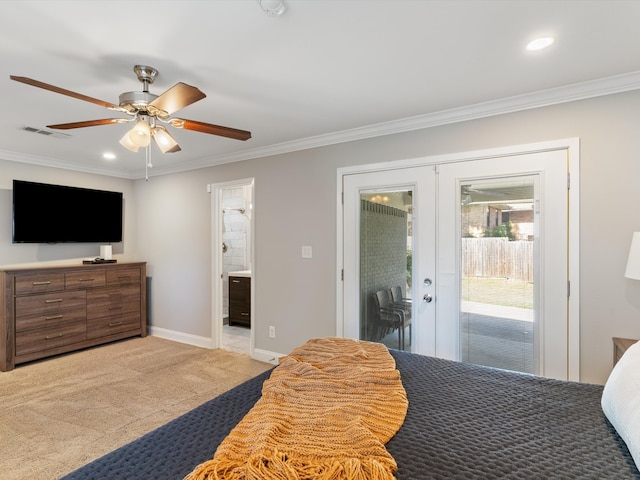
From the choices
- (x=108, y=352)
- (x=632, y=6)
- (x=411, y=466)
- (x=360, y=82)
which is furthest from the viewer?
(x=108, y=352)

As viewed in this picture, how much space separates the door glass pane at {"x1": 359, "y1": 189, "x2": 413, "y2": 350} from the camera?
9.79 feet

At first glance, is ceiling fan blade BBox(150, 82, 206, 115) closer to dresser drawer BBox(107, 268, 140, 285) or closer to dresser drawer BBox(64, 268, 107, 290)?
dresser drawer BBox(64, 268, 107, 290)

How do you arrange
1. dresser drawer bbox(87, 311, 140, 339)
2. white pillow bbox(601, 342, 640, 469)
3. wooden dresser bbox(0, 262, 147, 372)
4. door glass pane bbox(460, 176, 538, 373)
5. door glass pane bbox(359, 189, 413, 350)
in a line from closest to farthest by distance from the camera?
white pillow bbox(601, 342, 640, 469) < door glass pane bbox(460, 176, 538, 373) < door glass pane bbox(359, 189, 413, 350) < wooden dresser bbox(0, 262, 147, 372) < dresser drawer bbox(87, 311, 140, 339)

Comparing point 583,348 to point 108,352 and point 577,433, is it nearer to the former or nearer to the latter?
point 577,433

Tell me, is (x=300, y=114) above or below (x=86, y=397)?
above

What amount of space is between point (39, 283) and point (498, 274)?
4.74m

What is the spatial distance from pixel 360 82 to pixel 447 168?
41.9 inches

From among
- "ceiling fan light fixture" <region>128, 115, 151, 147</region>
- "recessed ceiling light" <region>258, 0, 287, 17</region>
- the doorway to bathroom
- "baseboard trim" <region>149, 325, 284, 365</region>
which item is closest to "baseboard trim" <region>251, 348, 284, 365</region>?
"baseboard trim" <region>149, 325, 284, 365</region>

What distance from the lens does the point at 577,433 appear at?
3.98ft

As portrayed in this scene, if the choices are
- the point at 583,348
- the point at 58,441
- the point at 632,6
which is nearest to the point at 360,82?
the point at 632,6

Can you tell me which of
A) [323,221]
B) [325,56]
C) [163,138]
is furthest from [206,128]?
[323,221]

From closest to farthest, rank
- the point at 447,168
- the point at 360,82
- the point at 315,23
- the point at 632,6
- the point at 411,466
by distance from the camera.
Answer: the point at 411,466
the point at 632,6
the point at 315,23
the point at 360,82
the point at 447,168

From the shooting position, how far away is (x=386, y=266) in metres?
3.12

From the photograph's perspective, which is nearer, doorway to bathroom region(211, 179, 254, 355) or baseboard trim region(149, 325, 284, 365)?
baseboard trim region(149, 325, 284, 365)
